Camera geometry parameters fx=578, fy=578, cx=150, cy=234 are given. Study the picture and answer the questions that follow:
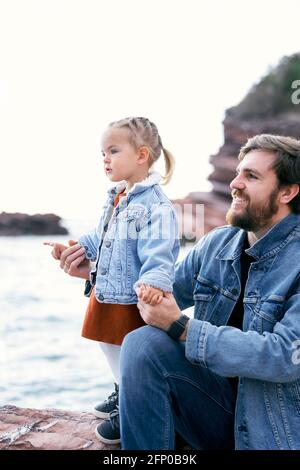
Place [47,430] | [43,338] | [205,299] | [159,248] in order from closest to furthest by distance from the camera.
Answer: [159,248], [205,299], [47,430], [43,338]

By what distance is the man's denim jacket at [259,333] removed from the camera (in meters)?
1.48

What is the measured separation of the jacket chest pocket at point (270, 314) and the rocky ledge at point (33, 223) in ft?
66.1

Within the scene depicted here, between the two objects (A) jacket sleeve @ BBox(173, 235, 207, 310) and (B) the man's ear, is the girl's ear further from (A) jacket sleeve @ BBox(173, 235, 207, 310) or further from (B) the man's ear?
(B) the man's ear

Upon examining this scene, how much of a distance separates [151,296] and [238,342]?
0.26 m

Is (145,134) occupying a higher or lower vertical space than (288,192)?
higher

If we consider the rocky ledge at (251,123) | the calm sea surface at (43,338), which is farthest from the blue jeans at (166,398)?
the rocky ledge at (251,123)

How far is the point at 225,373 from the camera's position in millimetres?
1507

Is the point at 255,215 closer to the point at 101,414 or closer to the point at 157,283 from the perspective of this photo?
the point at 157,283

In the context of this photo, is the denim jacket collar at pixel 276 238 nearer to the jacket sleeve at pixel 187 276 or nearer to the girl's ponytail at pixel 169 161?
the jacket sleeve at pixel 187 276

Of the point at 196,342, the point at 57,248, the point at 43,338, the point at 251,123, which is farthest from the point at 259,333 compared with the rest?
the point at 251,123

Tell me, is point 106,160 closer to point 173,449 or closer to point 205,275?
point 205,275

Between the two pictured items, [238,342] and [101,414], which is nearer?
[238,342]

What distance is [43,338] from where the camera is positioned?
14289 mm
